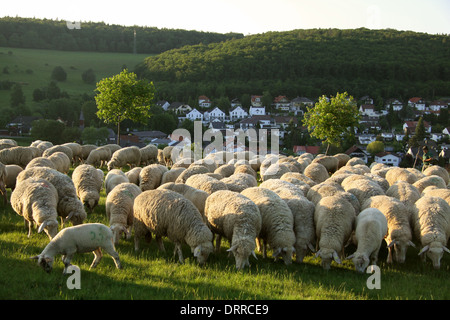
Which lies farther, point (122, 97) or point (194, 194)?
point (122, 97)

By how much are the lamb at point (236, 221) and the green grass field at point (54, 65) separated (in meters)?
89.1

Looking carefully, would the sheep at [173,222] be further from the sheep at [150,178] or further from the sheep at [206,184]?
the sheep at [150,178]

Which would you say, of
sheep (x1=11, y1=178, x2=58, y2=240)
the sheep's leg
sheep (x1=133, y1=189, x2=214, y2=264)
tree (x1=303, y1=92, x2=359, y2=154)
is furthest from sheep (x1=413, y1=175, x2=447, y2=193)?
tree (x1=303, y1=92, x2=359, y2=154)

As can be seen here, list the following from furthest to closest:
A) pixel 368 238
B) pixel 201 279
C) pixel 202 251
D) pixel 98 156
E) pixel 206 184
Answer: pixel 98 156
pixel 206 184
pixel 368 238
pixel 202 251
pixel 201 279

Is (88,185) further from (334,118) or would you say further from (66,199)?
(334,118)

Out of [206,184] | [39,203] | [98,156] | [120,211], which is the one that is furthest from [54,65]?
[120,211]

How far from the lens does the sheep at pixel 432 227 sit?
28.9 feet

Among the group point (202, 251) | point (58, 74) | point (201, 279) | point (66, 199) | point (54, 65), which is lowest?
point (201, 279)

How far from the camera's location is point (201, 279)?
7.47 metres

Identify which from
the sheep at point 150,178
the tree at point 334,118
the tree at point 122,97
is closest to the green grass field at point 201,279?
the sheep at point 150,178

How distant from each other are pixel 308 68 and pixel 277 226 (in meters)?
131

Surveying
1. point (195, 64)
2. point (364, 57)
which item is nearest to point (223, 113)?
point (195, 64)

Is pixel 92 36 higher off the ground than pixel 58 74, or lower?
higher

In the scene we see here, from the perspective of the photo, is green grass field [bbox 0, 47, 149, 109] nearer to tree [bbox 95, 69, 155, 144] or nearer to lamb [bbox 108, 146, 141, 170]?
tree [bbox 95, 69, 155, 144]
